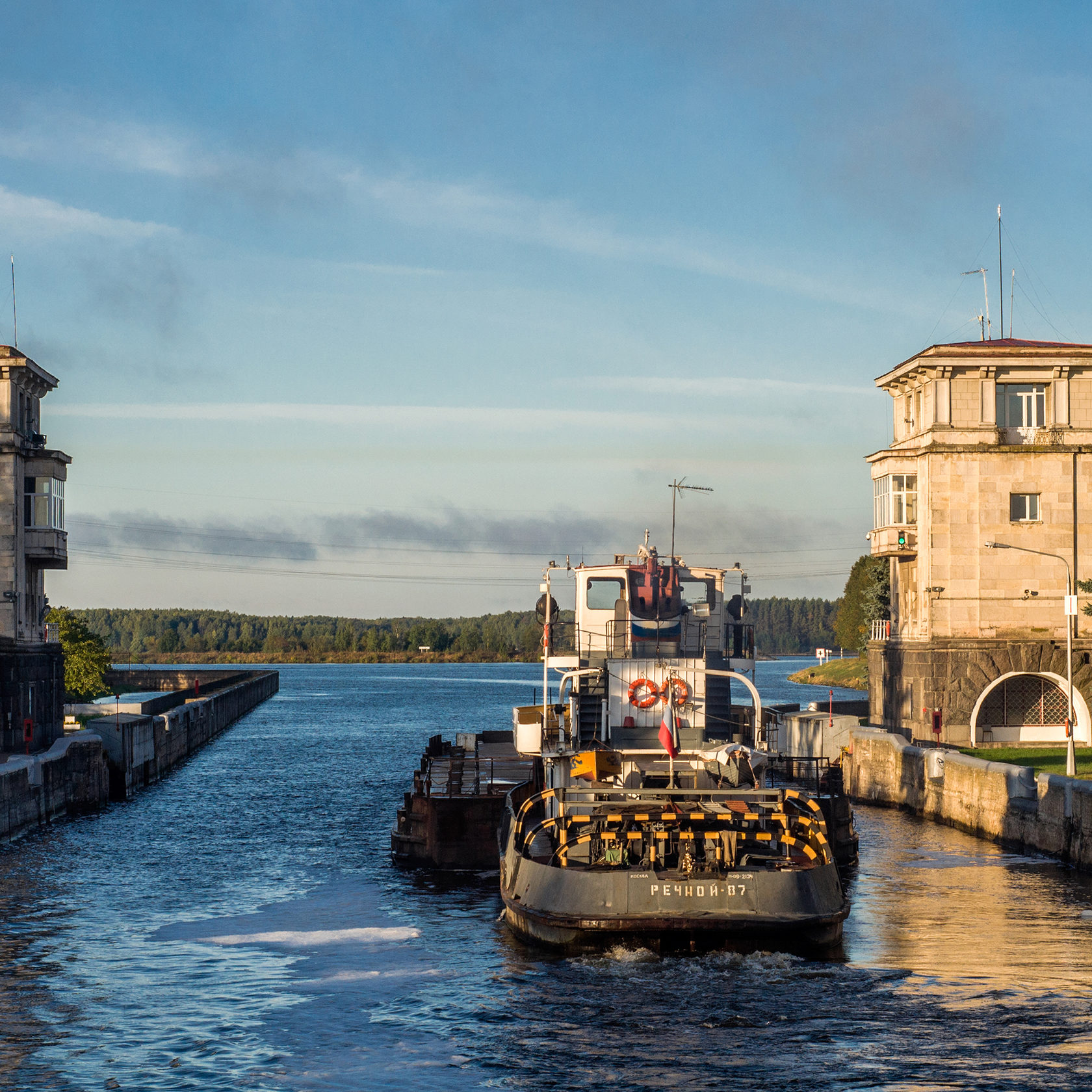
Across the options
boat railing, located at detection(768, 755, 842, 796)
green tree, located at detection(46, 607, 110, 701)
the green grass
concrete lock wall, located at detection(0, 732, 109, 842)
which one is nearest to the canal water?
concrete lock wall, located at detection(0, 732, 109, 842)

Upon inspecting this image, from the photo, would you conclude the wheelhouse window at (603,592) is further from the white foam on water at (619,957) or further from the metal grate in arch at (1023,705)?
the white foam on water at (619,957)

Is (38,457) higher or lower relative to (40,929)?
higher

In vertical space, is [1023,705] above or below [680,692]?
below

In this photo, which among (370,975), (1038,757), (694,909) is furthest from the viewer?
(1038,757)

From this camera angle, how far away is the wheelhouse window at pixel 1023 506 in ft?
210

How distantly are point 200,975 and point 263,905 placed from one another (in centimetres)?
778

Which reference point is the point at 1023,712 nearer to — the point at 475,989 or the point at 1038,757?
the point at 1038,757

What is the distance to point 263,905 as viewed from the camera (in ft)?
124

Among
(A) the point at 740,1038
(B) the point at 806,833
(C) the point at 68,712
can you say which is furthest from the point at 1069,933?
(C) the point at 68,712

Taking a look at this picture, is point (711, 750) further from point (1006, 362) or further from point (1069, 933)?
point (1006, 362)

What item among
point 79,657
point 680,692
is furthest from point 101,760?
point 79,657

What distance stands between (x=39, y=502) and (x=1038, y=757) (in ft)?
143

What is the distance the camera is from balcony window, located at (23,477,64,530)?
64.3 meters

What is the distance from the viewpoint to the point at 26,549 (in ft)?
209
